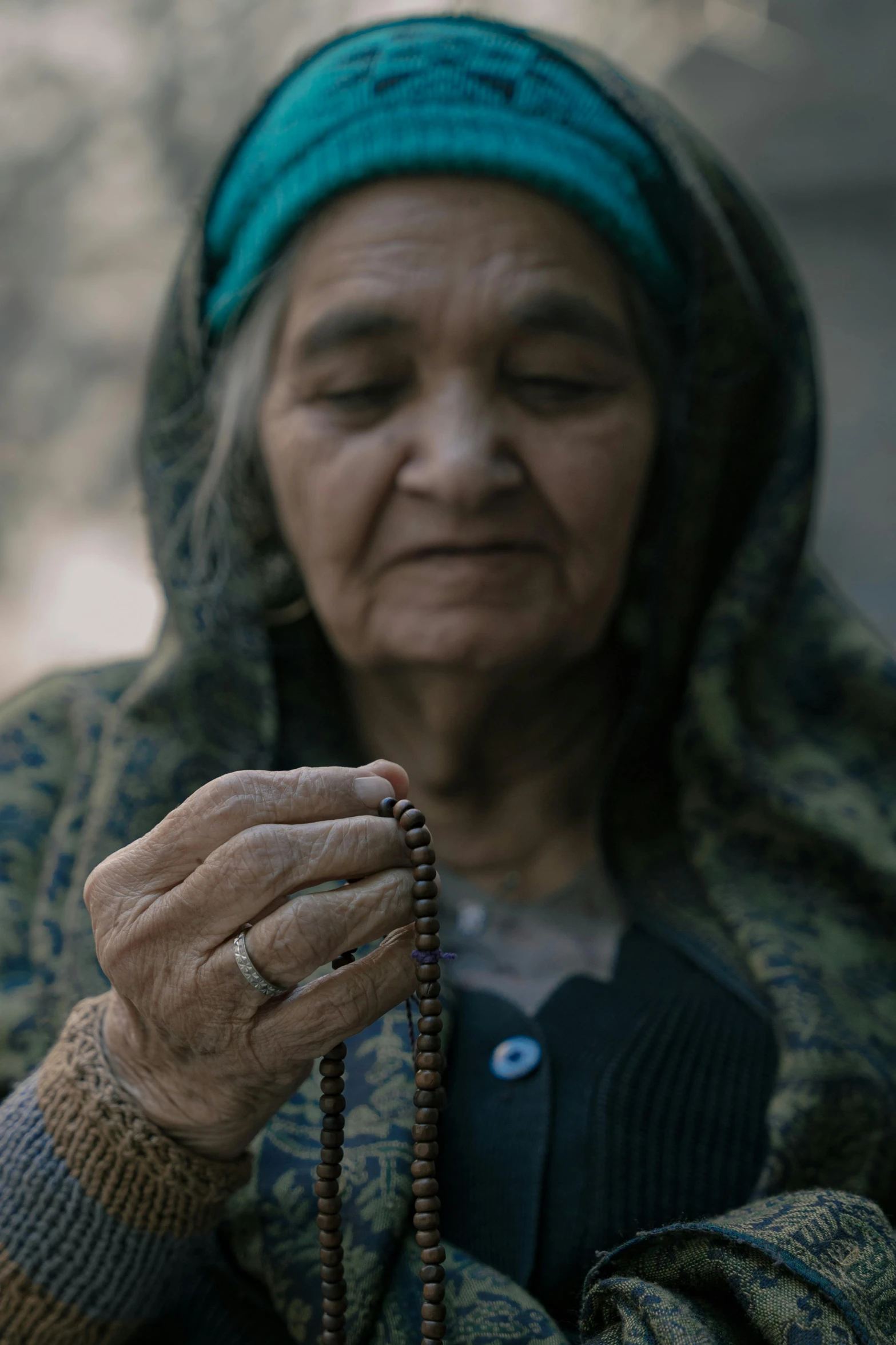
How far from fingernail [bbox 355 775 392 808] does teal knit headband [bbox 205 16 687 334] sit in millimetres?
685

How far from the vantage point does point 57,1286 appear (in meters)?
0.76

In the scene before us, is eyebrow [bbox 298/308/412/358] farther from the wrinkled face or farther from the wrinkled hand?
the wrinkled hand

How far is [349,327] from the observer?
43.3 inches

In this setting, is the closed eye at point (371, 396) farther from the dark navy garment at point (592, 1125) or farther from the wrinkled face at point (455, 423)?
the dark navy garment at point (592, 1125)

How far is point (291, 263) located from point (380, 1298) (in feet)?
3.13

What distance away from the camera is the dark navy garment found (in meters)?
0.92

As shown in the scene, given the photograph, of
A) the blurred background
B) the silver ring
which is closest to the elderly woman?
the silver ring

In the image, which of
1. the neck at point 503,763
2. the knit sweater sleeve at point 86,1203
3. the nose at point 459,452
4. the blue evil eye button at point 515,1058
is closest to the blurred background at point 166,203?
the neck at point 503,763

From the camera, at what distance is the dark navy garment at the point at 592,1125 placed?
92cm

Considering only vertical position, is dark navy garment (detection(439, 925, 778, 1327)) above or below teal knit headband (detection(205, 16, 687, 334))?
below

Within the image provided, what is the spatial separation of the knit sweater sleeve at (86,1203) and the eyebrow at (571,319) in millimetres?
745

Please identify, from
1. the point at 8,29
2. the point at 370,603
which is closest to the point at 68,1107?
the point at 370,603

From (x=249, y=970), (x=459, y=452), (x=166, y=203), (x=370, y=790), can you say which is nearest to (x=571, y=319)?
(x=459, y=452)

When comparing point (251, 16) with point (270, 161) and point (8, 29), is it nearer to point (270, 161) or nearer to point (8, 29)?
point (8, 29)
